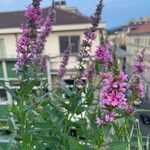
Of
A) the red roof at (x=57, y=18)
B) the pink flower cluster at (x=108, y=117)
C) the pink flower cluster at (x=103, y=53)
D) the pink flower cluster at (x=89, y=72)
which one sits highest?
the pink flower cluster at (x=103, y=53)

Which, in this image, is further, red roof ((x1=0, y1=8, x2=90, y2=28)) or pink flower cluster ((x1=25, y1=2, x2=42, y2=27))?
red roof ((x1=0, y1=8, x2=90, y2=28))

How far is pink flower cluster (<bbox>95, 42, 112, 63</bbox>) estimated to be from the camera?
1895 mm

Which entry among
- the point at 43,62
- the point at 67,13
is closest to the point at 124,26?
the point at 67,13

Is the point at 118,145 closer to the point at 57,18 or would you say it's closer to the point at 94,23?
the point at 94,23

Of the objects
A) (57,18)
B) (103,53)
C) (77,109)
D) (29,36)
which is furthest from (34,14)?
(57,18)

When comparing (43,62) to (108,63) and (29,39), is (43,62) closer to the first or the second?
(29,39)

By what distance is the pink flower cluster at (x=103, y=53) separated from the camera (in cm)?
189

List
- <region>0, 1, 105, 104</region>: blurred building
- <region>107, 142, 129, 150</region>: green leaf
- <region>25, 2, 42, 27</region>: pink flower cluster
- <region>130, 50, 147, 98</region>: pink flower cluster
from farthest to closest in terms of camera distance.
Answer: <region>0, 1, 105, 104</region>: blurred building → <region>25, 2, 42, 27</region>: pink flower cluster → <region>130, 50, 147, 98</region>: pink flower cluster → <region>107, 142, 129, 150</region>: green leaf

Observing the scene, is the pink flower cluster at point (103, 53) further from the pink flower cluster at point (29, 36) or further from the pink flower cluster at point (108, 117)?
the pink flower cluster at point (108, 117)

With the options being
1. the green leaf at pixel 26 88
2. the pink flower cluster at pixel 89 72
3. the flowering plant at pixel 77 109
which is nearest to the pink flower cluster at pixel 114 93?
the flowering plant at pixel 77 109

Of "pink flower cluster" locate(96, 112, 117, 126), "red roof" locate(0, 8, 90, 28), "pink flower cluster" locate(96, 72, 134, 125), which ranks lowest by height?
"red roof" locate(0, 8, 90, 28)

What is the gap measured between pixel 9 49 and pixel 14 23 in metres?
0.99

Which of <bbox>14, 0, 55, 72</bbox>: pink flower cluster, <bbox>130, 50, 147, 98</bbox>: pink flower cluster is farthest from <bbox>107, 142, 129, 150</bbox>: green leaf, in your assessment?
<bbox>14, 0, 55, 72</bbox>: pink flower cluster

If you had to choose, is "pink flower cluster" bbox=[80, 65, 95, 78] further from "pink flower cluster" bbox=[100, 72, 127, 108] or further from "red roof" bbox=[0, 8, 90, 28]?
"red roof" bbox=[0, 8, 90, 28]
